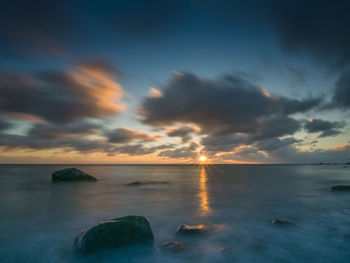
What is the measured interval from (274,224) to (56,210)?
11.5 m

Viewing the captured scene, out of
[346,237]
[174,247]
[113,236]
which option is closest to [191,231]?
[174,247]

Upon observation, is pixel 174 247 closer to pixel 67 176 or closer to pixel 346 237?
pixel 346 237

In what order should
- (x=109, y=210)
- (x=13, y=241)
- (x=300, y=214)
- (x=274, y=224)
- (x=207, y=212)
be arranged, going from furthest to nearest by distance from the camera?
(x=109, y=210), (x=207, y=212), (x=300, y=214), (x=274, y=224), (x=13, y=241)

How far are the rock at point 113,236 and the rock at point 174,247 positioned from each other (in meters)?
0.58

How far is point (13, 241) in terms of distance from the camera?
268 inches

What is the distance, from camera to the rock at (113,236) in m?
5.75

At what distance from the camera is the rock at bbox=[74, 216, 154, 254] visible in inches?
226

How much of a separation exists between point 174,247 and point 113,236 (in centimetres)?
183

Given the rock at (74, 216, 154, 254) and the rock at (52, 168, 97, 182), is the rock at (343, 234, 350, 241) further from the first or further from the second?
the rock at (52, 168, 97, 182)

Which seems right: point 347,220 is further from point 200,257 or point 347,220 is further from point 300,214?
point 200,257

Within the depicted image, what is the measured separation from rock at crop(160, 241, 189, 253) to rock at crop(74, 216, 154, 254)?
58cm

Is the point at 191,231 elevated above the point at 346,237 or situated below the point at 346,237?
above

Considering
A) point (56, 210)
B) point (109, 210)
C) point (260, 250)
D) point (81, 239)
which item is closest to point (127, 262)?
point (81, 239)

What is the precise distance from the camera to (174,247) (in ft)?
19.4
